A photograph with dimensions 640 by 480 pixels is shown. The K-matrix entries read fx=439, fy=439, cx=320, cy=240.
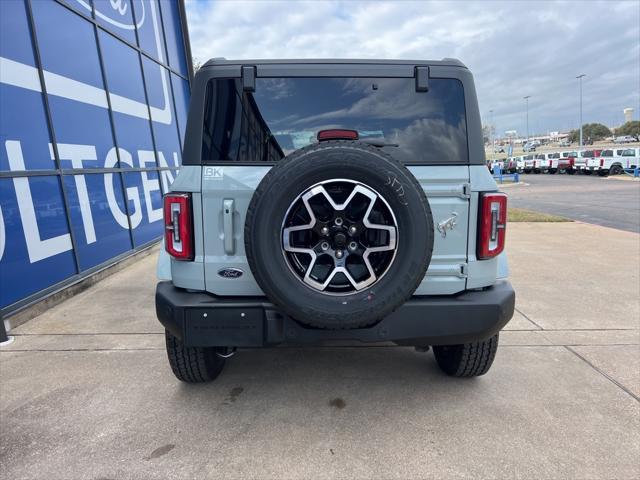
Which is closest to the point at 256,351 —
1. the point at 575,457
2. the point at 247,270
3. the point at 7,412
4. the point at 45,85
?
the point at 247,270

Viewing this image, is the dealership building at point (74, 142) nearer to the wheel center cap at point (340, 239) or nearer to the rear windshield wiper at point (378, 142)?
the wheel center cap at point (340, 239)

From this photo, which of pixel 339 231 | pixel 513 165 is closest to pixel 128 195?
pixel 339 231

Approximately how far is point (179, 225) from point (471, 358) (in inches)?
81.1

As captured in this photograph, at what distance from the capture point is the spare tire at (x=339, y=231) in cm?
213

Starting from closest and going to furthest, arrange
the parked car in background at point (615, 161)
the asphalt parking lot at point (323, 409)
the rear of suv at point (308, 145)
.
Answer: the asphalt parking lot at point (323, 409) < the rear of suv at point (308, 145) < the parked car in background at point (615, 161)

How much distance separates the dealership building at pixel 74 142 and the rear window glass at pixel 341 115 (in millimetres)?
3363

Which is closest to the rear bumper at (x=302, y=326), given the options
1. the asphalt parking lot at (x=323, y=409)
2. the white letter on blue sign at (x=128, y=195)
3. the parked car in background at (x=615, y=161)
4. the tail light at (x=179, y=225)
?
the tail light at (x=179, y=225)

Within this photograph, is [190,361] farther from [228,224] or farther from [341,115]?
[341,115]

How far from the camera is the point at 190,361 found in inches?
113

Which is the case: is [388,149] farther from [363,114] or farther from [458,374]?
[458,374]

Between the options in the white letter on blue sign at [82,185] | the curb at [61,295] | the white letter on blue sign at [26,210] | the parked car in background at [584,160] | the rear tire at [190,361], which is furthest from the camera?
the parked car in background at [584,160]

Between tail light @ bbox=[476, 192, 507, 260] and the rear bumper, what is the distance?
294 millimetres

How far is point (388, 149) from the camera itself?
2494 mm

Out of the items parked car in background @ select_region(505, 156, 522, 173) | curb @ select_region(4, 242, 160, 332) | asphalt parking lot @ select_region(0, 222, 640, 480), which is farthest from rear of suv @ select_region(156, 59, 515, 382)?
parked car in background @ select_region(505, 156, 522, 173)
